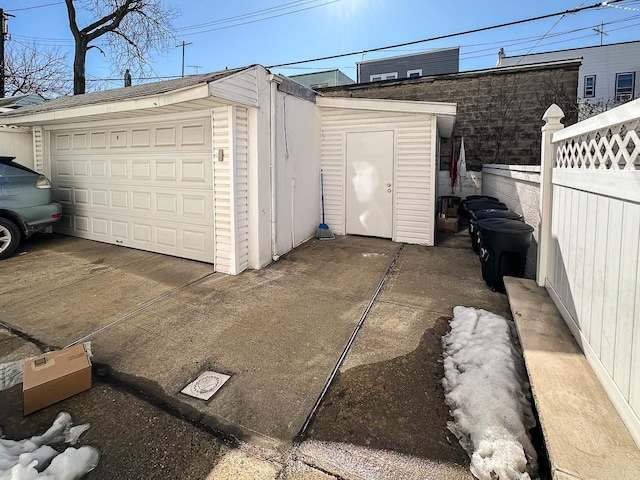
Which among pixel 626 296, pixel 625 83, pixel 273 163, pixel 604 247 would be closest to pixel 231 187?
pixel 273 163

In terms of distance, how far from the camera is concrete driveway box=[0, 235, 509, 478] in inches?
88.1

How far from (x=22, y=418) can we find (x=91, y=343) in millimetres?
933

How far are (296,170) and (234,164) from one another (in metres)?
1.69

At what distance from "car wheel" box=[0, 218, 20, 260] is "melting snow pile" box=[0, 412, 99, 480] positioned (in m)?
4.85

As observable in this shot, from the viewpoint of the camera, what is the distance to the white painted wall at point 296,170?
230 inches

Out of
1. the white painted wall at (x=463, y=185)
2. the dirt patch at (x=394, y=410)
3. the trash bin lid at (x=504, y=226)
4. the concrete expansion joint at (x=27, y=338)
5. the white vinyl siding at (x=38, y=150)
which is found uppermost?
the white vinyl siding at (x=38, y=150)

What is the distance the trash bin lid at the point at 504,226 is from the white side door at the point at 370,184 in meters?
2.70

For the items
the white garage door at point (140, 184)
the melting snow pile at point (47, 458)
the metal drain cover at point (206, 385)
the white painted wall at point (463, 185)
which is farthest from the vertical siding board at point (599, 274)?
the white painted wall at point (463, 185)

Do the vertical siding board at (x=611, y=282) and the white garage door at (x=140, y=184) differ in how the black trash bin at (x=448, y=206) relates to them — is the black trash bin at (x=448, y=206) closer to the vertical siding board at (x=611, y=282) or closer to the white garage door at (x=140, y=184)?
the white garage door at (x=140, y=184)

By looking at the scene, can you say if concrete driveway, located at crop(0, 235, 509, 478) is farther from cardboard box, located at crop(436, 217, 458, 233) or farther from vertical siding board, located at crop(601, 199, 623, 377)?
cardboard box, located at crop(436, 217, 458, 233)

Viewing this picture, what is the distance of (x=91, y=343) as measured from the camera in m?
3.17

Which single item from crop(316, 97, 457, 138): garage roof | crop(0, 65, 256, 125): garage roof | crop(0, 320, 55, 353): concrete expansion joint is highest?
crop(316, 97, 457, 138): garage roof

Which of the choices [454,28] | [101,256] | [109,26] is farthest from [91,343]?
[109,26]

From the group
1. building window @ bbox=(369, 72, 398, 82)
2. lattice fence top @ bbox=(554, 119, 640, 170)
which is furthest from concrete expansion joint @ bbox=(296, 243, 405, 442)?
building window @ bbox=(369, 72, 398, 82)
